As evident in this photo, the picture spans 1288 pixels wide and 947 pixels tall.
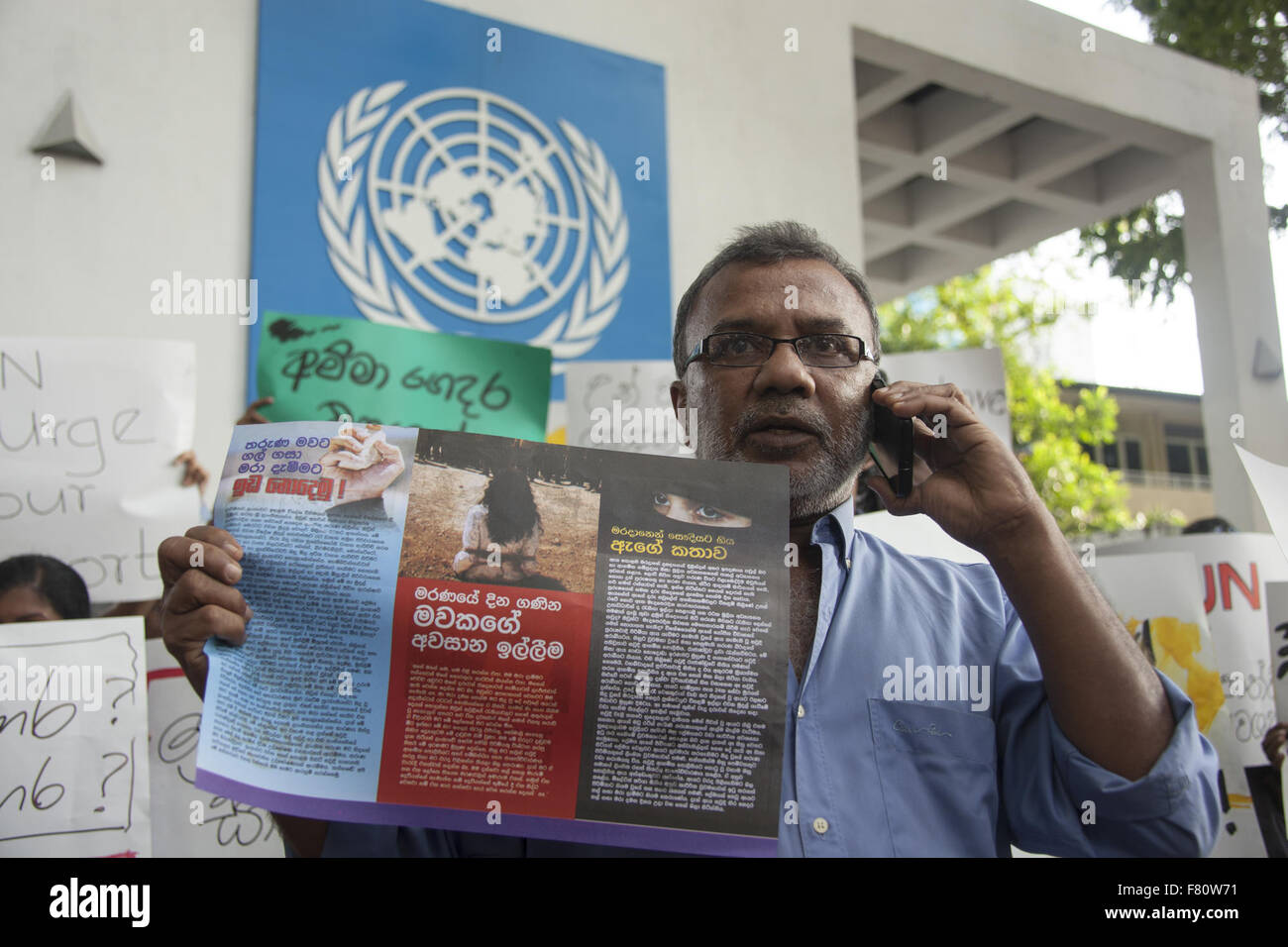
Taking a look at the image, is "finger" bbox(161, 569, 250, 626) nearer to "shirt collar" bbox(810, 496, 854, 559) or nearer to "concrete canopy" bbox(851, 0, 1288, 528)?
"shirt collar" bbox(810, 496, 854, 559)

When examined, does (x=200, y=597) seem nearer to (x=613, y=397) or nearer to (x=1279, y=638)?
(x=613, y=397)

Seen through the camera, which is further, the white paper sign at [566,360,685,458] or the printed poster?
the printed poster

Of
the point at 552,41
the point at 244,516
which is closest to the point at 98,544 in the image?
the point at 244,516

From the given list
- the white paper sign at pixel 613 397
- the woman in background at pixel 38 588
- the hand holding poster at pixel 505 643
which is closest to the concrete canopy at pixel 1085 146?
the white paper sign at pixel 613 397

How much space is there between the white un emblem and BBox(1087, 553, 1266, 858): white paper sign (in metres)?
1.94

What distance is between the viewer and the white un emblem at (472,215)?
346cm

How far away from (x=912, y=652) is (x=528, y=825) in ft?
1.87

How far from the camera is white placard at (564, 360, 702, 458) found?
9.31 feet

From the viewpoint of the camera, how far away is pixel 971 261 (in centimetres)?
793

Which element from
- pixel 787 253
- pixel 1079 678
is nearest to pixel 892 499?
pixel 1079 678

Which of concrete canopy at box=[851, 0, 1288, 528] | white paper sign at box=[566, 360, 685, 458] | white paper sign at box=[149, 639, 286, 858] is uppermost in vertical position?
concrete canopy at box=[851, 0, 1288, 528]

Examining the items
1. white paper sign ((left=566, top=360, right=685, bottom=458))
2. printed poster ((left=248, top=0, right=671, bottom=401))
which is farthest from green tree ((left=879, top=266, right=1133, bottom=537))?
white paper sign ((left=566, top=360, right=685, bottom=458))
